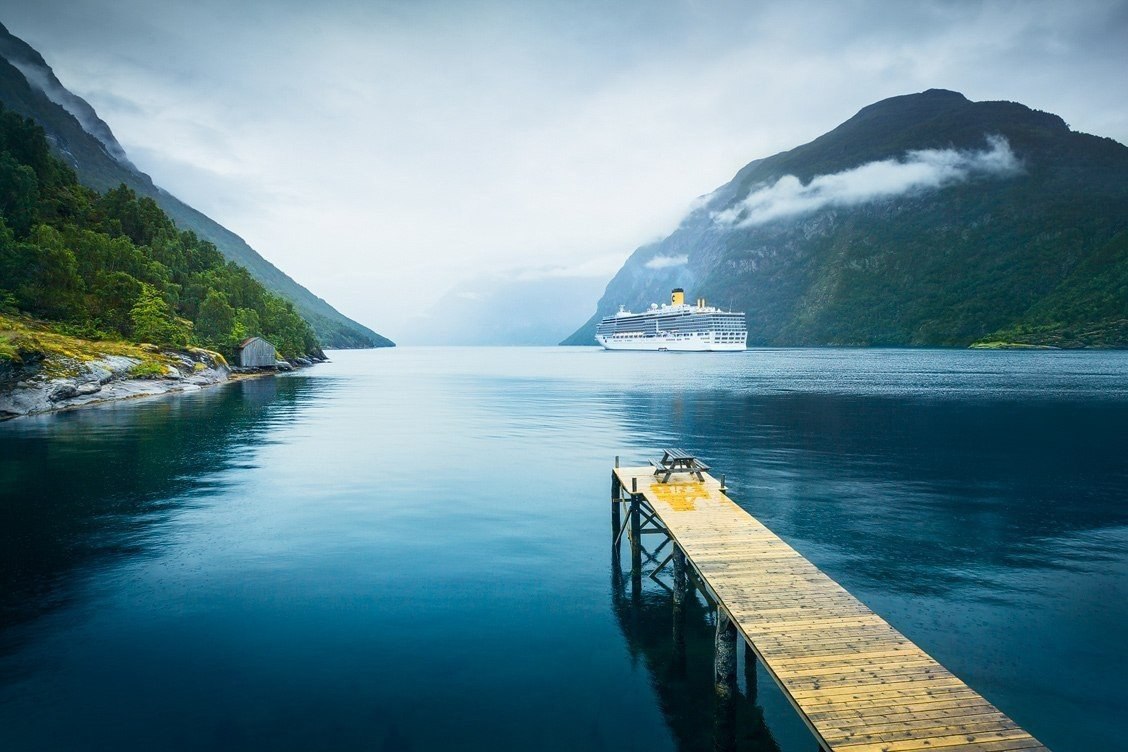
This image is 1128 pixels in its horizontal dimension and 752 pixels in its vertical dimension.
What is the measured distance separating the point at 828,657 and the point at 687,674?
5.37 metres

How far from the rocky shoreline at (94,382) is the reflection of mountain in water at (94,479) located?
4.04 meters

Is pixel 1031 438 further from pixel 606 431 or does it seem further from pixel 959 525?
pixel 606 431

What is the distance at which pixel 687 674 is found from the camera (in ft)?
50.8

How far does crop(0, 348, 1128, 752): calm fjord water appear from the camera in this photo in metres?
13.5

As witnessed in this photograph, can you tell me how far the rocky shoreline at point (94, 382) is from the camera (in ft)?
193

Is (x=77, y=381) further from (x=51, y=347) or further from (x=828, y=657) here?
(x=828, y=657)

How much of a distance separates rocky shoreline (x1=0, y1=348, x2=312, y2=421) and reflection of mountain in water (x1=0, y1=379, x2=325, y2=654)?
4.04 metres

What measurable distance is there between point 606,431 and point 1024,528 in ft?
111

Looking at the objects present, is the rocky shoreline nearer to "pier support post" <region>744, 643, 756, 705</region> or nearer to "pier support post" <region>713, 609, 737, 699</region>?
"pier support post" <region>744, 643, 756, 705</region>

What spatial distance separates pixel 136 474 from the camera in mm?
35469

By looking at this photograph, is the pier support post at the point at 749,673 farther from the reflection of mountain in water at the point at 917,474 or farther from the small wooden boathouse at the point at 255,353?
the small wooden boathouse at the point at 255,353

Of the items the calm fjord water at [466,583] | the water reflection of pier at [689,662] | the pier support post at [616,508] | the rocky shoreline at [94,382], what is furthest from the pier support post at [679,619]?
the rocky shoreline at [94,382]

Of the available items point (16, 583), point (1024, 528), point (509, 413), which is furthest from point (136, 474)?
point (1024, 528)

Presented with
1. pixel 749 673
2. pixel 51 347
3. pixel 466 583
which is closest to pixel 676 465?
pixel 466 583
